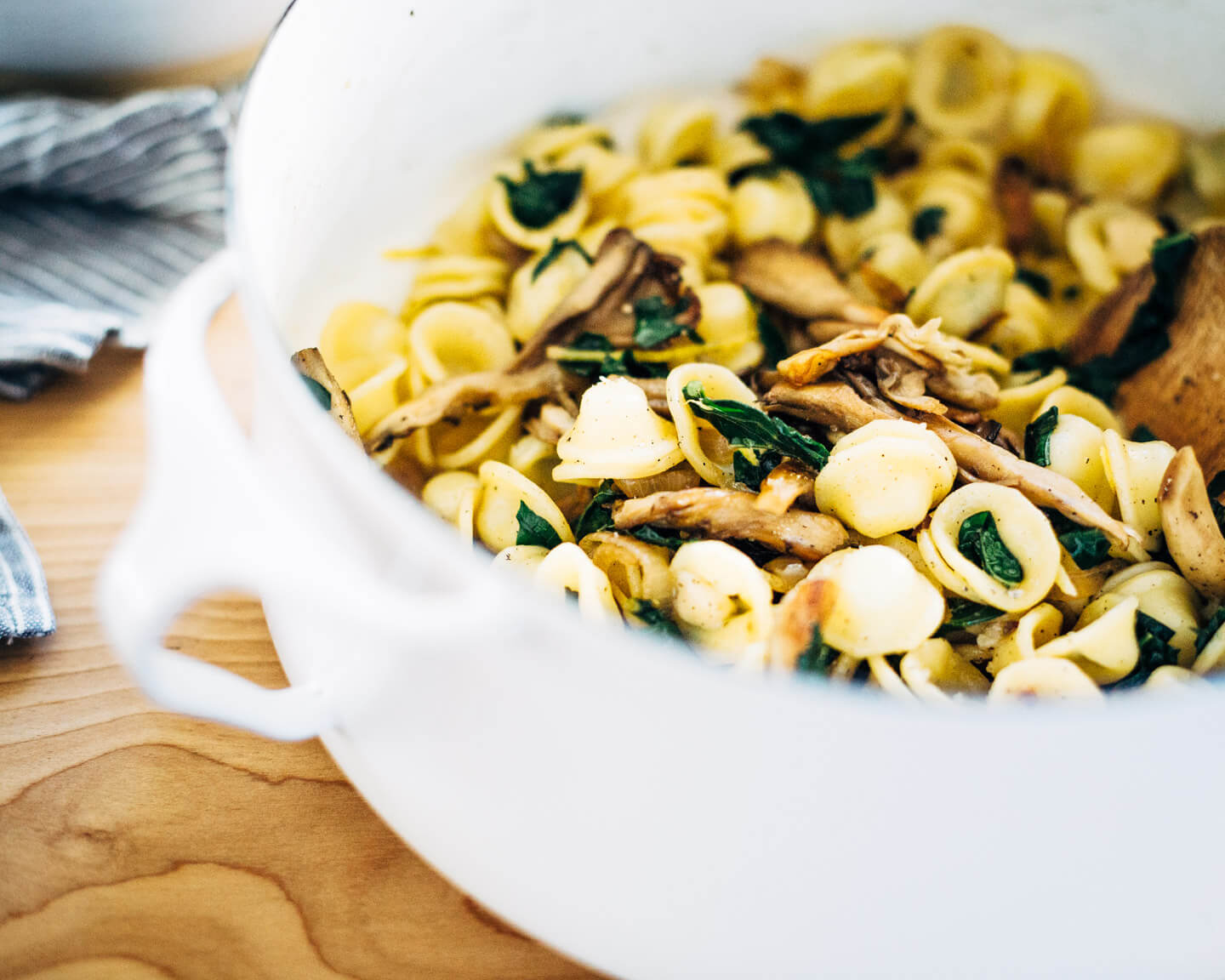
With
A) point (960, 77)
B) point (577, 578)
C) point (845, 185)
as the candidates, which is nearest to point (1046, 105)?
point (960, 77)

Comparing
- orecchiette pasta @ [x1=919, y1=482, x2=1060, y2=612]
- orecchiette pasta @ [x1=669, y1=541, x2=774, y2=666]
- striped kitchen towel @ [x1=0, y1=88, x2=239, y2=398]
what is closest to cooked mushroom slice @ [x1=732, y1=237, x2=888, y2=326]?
orecchiette pasta @ [x1=919, y1=482, x2=1060, y2=612]

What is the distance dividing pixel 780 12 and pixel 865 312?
15.2 inches

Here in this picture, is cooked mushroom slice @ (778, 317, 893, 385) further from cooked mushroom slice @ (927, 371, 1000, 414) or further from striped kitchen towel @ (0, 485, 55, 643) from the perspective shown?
striped kitchen towel @ (0, 485, 55, 643)

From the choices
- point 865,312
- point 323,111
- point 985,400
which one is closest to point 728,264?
point 865,312

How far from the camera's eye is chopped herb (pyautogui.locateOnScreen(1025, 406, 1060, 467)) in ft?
2.46

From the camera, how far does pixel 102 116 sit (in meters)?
0.94

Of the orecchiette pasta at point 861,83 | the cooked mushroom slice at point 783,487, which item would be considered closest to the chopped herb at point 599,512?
the cooked mushroom slice at point 783,487

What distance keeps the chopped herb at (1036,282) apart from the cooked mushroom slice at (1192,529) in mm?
361

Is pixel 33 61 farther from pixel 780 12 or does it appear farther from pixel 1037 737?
pixel 1037 737

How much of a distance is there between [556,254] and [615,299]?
9cm

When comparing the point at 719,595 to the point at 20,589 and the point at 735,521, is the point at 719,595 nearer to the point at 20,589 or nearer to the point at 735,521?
the point at 735,521

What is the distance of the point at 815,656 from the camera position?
569 millimetres

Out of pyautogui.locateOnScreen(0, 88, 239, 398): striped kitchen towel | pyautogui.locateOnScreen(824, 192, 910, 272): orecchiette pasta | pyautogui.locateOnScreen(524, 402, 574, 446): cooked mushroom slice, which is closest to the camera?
pyautogui.locateOnScreen(524, 402, 574, 446): cooked mushroom slice

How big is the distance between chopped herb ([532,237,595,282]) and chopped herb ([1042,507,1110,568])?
0.45 meters
